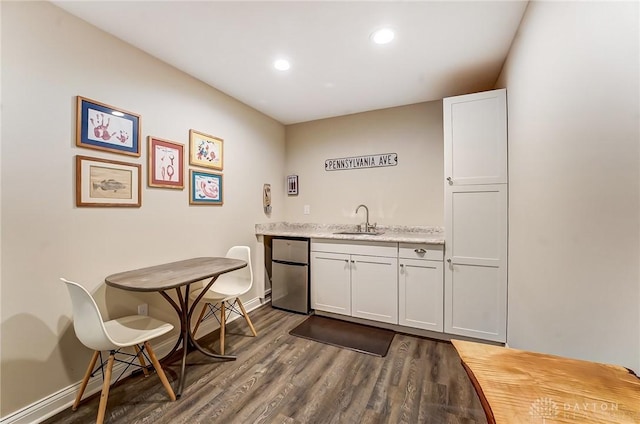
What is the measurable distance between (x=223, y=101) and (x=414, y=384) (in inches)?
125

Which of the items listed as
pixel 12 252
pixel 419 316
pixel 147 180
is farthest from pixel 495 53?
pixel 12 252

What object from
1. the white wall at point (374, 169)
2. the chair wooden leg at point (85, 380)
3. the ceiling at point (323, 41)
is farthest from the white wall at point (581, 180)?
the chair wooden leg at point (85, 380)

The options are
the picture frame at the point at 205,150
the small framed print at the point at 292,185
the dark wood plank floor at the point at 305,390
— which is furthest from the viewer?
the small framed print at the point at 292,185

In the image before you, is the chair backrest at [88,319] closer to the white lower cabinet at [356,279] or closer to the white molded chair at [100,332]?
the white molded chair at [100,332]

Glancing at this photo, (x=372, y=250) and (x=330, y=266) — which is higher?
(x=372, y=250)

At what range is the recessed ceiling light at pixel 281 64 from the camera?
2.25 metres

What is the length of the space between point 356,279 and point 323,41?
7.42 ft

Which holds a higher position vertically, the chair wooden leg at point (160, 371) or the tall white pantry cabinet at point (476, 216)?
the tall white pantry cabinet at point (476, 216)

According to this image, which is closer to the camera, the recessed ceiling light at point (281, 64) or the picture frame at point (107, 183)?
the picture frame at point (107, 183)

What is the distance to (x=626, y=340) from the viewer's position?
2.68 ft

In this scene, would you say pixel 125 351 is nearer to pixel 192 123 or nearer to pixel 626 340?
pixel 192 123

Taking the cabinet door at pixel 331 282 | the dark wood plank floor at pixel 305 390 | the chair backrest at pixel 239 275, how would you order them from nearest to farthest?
the dark wood plank floor at pixel 305 390, the chair backrest at pixel 239 275, the cabinet door at pixel 331 282

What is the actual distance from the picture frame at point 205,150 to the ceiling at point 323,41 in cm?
56

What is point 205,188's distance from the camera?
2.64m
